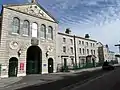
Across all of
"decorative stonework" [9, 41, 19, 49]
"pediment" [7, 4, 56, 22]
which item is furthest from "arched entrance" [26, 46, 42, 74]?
"pediment" [7, 4, 56, 22]

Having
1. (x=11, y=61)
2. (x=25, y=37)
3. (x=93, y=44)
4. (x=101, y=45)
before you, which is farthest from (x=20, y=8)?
(x=101, y=45)

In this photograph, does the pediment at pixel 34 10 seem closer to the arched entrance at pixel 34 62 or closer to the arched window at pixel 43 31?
the arched window at pixel 43 31

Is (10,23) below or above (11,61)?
above

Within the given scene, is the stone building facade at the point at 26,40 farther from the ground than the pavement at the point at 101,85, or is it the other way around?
the stone building facade at the point at 26,40

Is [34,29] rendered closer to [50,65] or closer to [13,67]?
[50,65]

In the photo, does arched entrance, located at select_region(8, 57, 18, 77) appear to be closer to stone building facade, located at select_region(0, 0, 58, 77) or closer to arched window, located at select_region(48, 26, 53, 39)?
stone building facade, located at select_region(0, 0, 58, 77)

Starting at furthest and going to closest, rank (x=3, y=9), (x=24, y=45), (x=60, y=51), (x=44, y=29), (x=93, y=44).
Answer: (x=93, y=44) → (x=60, y=51) → (x=44, y=29) → (x=24, y=45) → (x=3, y=9)

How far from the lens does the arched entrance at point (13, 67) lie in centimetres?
2594

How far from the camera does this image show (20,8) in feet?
94.1

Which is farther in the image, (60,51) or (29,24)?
(60,51)

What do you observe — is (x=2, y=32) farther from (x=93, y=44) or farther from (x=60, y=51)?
(x=93, y=44)

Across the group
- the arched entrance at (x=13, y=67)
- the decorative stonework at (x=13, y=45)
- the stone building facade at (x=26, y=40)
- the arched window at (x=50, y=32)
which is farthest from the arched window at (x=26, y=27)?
the arched window at (x=50, y=32)

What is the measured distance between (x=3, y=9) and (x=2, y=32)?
4.10 meters

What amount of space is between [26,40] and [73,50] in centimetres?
1955
